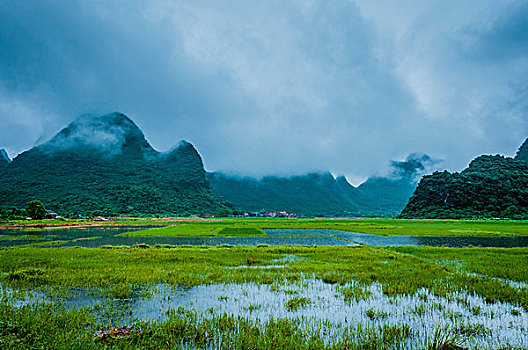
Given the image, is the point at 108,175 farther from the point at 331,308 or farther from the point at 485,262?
the point at 485,262

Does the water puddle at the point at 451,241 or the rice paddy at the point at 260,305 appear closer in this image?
the rice paddy at the point at 260,305

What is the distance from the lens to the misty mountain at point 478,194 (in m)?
70.0

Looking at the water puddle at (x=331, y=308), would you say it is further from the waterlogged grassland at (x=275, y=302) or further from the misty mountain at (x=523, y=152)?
the misty mountain at (x=523, y=152)

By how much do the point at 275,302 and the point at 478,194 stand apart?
9049cm

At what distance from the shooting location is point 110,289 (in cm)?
768

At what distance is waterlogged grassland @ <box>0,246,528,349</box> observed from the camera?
15.1ft

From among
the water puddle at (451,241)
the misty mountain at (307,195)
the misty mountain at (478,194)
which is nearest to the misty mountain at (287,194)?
the misty mountain at (307,195)

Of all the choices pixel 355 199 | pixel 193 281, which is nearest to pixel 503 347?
pixel 193 281

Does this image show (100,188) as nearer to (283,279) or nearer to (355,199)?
(283,279)

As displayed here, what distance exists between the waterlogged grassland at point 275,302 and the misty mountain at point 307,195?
393ft

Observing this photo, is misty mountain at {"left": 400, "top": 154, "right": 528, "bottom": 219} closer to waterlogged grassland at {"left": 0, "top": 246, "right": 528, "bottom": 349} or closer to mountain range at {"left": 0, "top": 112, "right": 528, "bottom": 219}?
mountain range at {"left": 0, "top": 112, "right": 528, "bottom": 219}

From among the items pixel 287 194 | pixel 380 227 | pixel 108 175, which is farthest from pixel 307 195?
pixel 380 227

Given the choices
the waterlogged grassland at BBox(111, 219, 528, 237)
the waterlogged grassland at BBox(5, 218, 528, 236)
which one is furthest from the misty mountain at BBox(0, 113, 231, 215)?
the waterlogged grassland at BBox(111, 219, 528, 237)

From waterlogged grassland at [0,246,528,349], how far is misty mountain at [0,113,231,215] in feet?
213
